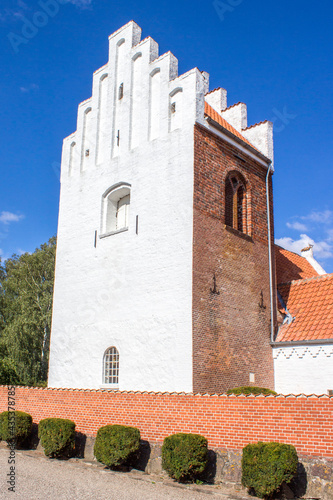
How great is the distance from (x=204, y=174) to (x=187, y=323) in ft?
16.1

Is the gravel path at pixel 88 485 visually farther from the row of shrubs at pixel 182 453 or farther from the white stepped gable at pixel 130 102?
the white stepped gable at pixel 130 102

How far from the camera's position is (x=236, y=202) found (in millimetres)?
16734

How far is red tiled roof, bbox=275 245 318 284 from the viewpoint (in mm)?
19889

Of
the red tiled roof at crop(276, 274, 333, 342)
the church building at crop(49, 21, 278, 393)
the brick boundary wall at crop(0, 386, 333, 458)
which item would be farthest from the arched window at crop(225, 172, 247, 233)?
the brick boundary wall at crop(0, 386, 333, 458)

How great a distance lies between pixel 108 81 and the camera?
18844 mm

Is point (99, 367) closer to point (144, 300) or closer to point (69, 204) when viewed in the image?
point (144, 300)

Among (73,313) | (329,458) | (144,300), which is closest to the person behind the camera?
(329,458)

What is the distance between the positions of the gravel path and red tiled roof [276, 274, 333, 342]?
22.7 ft

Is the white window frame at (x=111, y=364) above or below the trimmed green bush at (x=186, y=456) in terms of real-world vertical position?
above

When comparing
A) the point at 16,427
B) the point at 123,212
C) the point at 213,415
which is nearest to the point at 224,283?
the point at 123,212

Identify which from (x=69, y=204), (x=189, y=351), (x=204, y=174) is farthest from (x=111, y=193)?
(x=189, y=351)

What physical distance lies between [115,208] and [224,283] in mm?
5316

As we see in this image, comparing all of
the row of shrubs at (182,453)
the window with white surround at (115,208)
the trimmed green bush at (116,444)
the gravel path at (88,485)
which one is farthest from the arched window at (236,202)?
the gravel path at (88,485)

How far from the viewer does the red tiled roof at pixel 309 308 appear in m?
15.0
